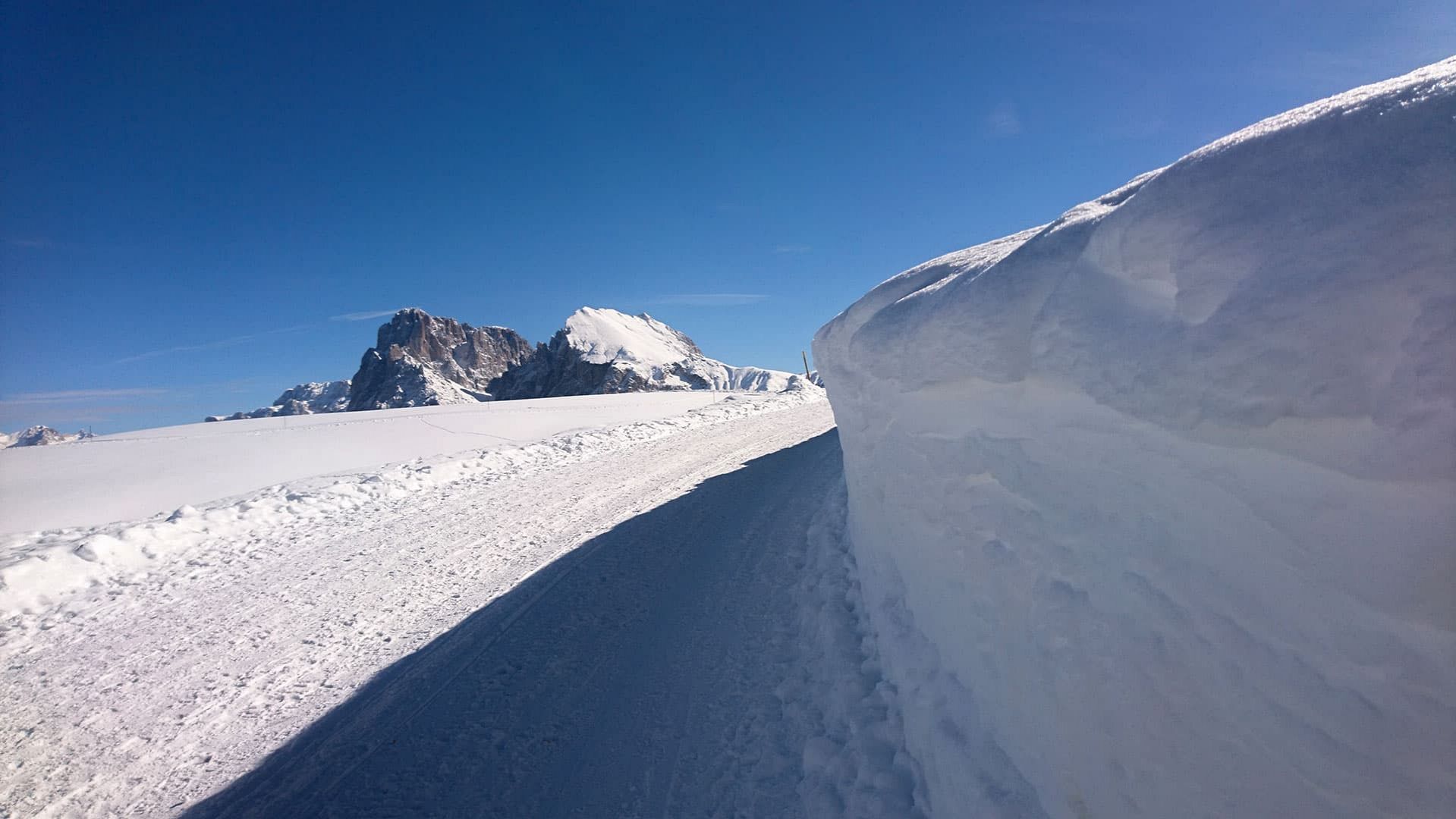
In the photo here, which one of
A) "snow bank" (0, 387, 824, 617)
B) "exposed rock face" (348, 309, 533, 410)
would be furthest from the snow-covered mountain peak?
"snow bank" (0, 387, 824, 617)

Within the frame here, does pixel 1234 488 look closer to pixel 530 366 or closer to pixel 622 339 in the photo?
pixel 530 366

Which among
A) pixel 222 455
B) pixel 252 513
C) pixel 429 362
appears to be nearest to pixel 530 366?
pixel 429 362

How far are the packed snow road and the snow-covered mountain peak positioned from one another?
9706cm

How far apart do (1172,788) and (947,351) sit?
211 centimetres

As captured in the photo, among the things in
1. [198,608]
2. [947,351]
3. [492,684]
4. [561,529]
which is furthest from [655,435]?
[947,351]

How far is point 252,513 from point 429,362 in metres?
174

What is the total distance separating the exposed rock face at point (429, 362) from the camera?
138m

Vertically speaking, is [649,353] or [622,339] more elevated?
[622,339]

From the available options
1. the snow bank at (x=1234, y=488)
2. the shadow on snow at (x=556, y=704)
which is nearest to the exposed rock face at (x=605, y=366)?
the shadow on snow at (x=556, y=704)

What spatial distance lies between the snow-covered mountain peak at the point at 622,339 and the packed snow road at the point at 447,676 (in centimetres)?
9706

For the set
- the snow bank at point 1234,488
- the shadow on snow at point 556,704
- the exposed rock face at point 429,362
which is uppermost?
the exposed rock face at point 429,362

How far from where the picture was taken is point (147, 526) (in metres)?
8.54

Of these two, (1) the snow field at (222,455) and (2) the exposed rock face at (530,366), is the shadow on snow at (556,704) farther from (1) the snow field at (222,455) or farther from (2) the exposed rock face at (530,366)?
(2) the exposed rock face at (530,366)

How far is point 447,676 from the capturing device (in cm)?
477
